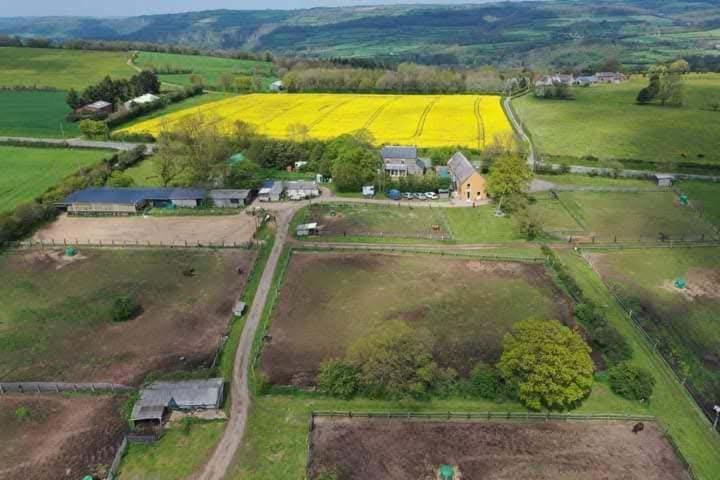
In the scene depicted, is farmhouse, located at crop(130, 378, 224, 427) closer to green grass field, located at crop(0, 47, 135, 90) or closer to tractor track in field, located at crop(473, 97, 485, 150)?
tractor track in field, located at crop(473, 97, 485, 150)

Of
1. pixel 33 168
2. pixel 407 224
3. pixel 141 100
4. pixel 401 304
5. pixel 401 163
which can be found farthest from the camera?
pixel 141 100

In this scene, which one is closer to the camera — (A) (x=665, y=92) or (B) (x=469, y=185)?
(B) (x=469, y=185)

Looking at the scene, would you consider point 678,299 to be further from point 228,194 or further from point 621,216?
point 228,194

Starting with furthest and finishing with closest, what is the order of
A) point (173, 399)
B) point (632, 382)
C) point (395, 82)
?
point (395, 82) < point (632, 382) < point (173, 399)

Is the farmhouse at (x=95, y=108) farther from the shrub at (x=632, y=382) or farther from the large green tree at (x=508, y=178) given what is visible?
the shrub at (x=632, y=382)

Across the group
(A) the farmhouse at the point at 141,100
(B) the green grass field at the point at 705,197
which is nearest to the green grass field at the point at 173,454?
(B) the green grass field at the point at 705,197

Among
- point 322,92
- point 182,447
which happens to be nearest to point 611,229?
point 182,447

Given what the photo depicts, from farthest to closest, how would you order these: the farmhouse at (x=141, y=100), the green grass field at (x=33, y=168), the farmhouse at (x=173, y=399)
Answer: the farmhouse at (x=141, y=100)
the green grass field at (x=33, y=168)
the farmhouse at (x=173, y=399)

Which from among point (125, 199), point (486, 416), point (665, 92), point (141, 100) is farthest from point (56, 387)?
point (665, 92)

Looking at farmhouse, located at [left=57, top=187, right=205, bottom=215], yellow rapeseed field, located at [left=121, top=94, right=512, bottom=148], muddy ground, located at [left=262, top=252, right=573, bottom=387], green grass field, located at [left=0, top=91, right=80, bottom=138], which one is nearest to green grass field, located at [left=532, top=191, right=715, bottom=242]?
muddy ground, located at [left=262, top=252, right=573, bottom=387]
